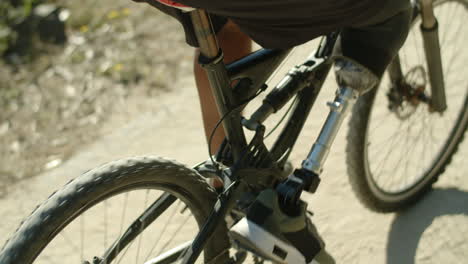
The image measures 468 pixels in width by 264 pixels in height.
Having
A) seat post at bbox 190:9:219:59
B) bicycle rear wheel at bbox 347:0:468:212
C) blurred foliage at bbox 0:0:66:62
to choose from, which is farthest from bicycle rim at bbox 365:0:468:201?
blurred foliage at bbox 0:0:66:62

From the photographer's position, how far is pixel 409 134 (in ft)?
8.29

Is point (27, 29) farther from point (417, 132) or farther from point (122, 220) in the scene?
point (417, 132)

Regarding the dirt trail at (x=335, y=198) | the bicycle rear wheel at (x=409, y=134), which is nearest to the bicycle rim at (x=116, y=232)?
the dirt trail at (x=335, y=198)

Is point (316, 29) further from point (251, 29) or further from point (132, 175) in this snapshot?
point (132, 175)

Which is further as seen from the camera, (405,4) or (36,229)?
(405,4)

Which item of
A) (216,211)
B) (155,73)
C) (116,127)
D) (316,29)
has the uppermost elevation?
(155,73)

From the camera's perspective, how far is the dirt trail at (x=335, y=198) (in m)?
2.18

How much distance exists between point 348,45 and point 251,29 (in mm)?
397

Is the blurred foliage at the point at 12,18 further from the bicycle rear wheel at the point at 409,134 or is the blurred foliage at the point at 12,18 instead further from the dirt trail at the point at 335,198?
the bicycle rear wheel at the point at 409,134

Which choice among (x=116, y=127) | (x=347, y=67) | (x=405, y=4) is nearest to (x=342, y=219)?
(x=347, y=67)

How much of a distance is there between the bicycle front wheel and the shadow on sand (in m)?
0.78

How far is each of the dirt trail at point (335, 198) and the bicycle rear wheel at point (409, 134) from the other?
92 mm

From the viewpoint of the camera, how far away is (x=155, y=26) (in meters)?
3.94

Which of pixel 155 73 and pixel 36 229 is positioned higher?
pixel 155 73
